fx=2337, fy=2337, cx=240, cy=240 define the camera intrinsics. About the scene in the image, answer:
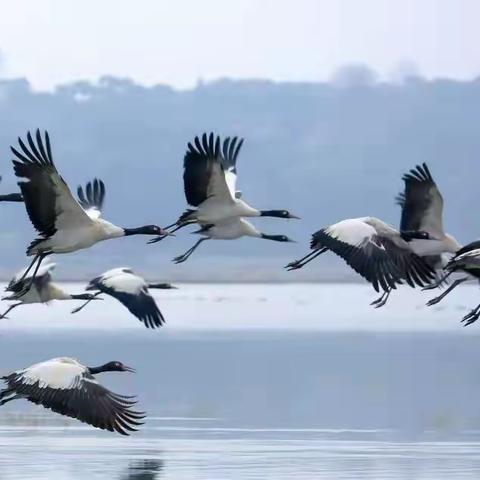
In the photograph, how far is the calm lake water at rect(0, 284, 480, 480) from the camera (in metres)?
19.3

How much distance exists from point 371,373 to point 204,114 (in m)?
91.6

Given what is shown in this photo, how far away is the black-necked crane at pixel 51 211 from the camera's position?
68.3 feet

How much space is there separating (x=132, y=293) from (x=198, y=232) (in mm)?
1480

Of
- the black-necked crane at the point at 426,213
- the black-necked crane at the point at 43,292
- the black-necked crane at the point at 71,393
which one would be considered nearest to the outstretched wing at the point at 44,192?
the black-necked crane at the point at 71,393

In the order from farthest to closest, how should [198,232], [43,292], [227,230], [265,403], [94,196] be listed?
[43,292] < [94,196] < [265,403] < [227,230] < [198,232]

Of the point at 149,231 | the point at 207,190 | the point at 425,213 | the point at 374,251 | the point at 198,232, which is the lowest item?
the point at 198,232

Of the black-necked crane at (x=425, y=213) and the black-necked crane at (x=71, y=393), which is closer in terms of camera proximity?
the black-necked crane at (x=71, y=393)

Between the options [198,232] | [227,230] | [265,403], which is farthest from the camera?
[265,403]

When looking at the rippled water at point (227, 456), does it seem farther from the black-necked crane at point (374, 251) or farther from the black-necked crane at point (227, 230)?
the black-necked crane at point (227, 230)

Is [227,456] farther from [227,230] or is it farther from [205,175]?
[227,230]

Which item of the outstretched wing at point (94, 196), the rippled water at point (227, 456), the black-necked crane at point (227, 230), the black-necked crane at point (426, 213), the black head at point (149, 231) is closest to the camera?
the rippled water at point (227, 456)

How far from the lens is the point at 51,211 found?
21.4 metres

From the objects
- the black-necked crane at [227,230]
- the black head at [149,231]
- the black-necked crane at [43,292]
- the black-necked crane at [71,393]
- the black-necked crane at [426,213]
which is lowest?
the black-necked crane at [43,292]

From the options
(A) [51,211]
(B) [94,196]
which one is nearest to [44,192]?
(A) [51,211]
